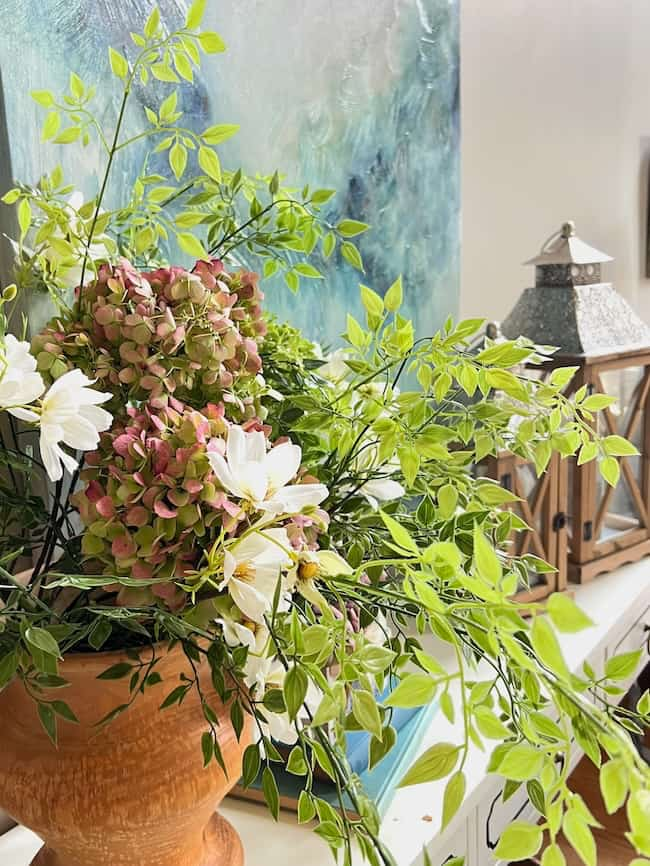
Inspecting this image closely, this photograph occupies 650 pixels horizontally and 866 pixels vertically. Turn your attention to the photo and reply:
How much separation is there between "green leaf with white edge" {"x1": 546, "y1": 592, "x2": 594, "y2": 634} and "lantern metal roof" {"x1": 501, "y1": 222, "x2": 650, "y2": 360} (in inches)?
49.2

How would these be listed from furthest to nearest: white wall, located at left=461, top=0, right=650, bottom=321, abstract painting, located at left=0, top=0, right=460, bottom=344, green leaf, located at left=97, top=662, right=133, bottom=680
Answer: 1. white wall, located at left=461, top=0, right=650, bottom=321
2. abstract painting, located at left=0, top=0, right=460, bottom=344
3. green leaf, located at left=97, top=662, right=133, bottom=680

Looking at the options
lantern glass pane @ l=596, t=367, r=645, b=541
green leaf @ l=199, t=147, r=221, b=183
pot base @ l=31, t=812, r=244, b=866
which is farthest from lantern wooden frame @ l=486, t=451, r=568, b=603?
green leaf @ l=199, t=147, r=221, b=183

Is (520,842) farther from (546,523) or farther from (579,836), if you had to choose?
(546,523)

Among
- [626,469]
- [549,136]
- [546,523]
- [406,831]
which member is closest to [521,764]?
[406,831]

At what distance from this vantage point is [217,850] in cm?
76

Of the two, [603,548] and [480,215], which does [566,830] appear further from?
[480,215]

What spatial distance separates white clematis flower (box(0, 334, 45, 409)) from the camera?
0.52 m

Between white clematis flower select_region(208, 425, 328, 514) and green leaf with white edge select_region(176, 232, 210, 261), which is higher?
green leaf with white edge select_region(176, 232, 210, 261)

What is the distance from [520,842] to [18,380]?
1.17 feet

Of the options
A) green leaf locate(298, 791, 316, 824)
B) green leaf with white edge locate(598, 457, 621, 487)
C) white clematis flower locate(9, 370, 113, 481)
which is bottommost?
green leaf locate(298, 791, 316, 824)

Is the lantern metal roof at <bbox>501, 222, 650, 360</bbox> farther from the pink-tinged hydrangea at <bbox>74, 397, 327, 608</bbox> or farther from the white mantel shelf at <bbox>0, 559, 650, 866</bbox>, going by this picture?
the pink-tinged hydrangea at <bbox>74, 397, 327, 608</bbox>

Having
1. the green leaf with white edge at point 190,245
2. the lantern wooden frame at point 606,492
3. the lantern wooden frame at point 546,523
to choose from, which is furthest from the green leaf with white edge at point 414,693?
the lantern wooden frame at point 606,492

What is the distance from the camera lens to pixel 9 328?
2.69ft

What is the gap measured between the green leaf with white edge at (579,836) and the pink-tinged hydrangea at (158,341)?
337 mm
